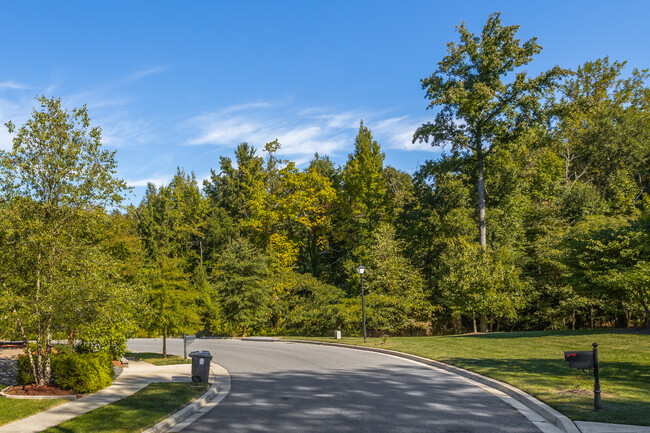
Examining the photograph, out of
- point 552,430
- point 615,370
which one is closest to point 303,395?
point 552,430

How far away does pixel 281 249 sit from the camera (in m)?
46.2

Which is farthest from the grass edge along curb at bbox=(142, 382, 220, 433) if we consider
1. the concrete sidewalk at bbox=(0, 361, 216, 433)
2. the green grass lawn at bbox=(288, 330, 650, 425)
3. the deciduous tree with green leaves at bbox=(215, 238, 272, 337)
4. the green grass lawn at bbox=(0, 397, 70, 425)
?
the deciduous tree with green leaves at bbox=(215, 238, 272, 337)

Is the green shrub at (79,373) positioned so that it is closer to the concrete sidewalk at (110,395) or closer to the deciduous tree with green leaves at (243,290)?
the concrete sidewalk at (110,395)

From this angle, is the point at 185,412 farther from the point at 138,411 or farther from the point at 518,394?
the point at 518,394

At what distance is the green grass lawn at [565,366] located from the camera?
806 cm

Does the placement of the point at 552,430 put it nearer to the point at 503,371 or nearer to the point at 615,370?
the point at 503,371

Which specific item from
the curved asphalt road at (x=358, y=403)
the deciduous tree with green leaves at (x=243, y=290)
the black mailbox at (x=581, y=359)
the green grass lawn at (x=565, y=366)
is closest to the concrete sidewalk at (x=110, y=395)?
the curved asphalt road at (x=358, y=403)

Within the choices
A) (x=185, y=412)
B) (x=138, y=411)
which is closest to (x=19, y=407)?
(x=138, y=411)

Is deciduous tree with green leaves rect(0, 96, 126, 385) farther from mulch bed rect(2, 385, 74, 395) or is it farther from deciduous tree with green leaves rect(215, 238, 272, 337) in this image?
deciduous tree with green leaves rect(215, 238, 272, 337)

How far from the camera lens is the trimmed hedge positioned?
38.5 ft

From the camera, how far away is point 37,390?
11.7 metres

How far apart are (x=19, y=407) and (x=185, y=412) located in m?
4.17

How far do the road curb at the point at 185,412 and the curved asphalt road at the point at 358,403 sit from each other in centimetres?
41

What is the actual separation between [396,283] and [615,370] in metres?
22.0
